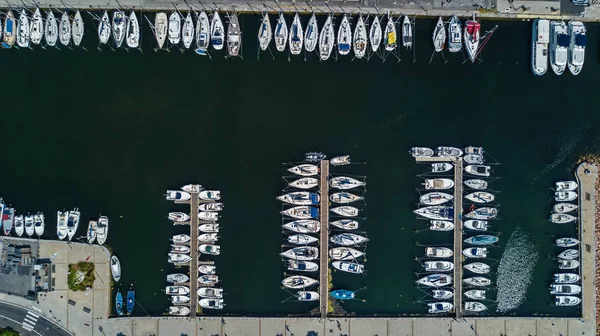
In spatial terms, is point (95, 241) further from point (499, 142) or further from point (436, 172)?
point (499, 142)

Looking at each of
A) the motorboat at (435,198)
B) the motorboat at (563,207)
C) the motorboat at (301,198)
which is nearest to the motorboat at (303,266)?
the motorboat at (301,198)

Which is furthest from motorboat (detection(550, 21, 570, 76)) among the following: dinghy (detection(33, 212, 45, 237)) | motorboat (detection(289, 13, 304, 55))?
dinghy (detection(33, 212, 45, 237))

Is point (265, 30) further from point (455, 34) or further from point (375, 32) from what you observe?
point (455, 34)

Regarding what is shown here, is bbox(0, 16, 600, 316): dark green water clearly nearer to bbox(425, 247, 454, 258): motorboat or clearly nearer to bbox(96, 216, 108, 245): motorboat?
bbox(96, 216, 108, 245): motorboat

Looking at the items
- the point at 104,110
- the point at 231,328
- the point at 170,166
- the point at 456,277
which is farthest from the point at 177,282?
the point at 456,277

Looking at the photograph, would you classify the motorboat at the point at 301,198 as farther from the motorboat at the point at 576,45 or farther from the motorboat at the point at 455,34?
the motorboat at the point at 576,45

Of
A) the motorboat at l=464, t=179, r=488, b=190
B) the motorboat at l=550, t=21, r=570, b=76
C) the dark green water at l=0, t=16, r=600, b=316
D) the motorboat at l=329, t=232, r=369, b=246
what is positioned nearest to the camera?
the motorboat at l=550, t=21, r=570, b=76
